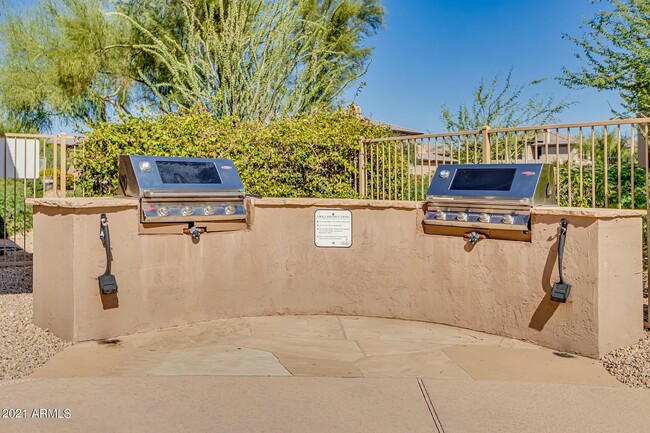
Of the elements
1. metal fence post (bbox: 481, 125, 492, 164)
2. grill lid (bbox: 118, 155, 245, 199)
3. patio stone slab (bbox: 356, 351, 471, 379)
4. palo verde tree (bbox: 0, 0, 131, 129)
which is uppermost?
palo verde tree (bbox: 0, 0, 131, 129)

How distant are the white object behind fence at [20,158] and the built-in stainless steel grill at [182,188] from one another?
148 inches

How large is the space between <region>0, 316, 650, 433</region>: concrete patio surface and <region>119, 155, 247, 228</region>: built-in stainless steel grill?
1.19 m

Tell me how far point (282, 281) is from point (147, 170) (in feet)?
6.22

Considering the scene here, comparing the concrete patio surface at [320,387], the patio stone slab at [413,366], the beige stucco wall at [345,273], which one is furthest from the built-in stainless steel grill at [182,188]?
the patio stone slab at [413,366]

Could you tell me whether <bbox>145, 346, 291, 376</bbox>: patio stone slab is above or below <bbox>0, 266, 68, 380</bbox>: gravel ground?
below

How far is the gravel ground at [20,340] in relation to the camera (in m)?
4.54

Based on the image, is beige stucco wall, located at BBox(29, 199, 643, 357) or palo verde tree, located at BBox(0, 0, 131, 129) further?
palo verde tree, located at BBox(0, 0, 131, 129)

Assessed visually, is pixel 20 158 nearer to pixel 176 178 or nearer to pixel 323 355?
pixel 176 178

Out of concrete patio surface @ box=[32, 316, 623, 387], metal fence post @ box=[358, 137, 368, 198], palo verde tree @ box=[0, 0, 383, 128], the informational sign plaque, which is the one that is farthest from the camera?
palo verde tree @ box=[0, 0, 383, 128]

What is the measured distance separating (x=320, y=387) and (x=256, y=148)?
4.14 metres

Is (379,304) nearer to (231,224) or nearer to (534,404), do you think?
(231,224)

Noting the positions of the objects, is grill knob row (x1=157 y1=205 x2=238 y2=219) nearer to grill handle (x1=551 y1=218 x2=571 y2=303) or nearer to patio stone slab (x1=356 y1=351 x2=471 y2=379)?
patio stone slab (x1=356 y1=351 x2=471 y2=379)

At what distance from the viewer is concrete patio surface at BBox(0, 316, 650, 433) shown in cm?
346

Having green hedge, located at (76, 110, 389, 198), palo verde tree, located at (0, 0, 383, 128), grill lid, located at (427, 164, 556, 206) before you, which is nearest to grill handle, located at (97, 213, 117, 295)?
green hedge, located at (76, 110, 389, 198)
